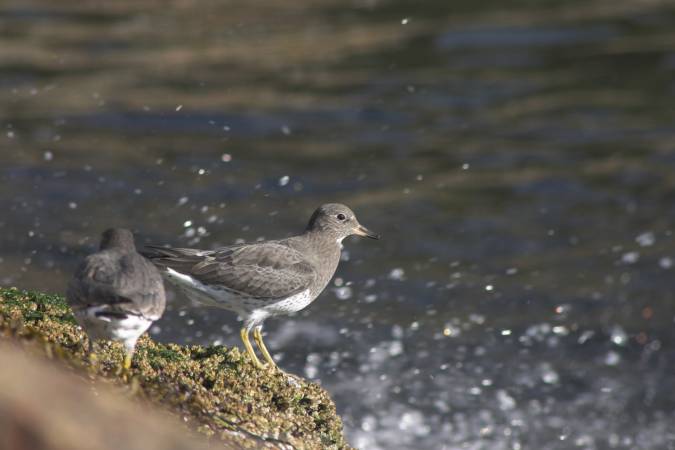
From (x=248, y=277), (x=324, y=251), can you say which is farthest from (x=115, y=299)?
(x=324, y=251)

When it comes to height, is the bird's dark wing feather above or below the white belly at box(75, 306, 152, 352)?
above

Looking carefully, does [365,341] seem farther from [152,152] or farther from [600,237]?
[152,152]

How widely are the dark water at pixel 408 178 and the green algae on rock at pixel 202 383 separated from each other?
2997 mm

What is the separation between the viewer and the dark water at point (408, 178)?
12133 millimetres

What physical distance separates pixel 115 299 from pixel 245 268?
101 inches

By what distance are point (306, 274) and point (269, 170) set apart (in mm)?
8142

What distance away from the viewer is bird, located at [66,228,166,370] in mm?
6680

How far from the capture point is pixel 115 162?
17.8 m

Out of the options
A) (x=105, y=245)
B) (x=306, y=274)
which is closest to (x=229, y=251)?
(x=306, y=274)

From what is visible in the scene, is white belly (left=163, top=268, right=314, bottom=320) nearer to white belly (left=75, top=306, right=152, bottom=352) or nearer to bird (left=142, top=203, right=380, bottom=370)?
bird (left=142, top=203, right=380, bottom=370)

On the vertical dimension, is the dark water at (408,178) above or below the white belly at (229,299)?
above

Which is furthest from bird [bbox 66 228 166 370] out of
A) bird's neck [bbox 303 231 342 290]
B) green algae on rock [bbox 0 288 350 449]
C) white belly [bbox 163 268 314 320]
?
bird's neck [bbox 303 231 342 290]

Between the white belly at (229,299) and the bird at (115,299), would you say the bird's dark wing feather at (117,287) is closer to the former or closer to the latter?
the bird at (115,299)

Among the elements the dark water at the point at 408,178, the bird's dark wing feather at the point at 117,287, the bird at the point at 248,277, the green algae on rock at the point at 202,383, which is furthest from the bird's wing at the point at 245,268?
the dark water at the point at 408,178
